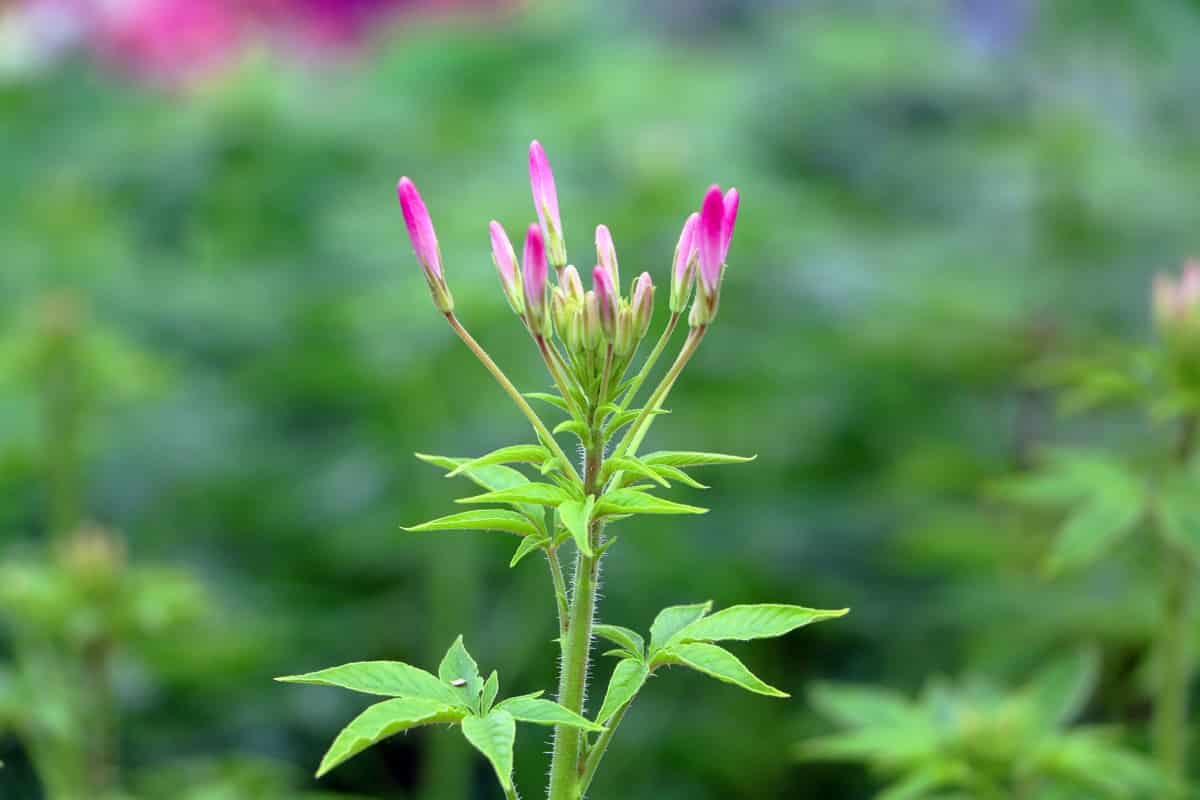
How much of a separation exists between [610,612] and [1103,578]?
1298 mm

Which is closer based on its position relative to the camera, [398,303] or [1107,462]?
[1107,462]

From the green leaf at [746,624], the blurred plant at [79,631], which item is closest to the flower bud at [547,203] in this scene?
the green leaf at [746,624]

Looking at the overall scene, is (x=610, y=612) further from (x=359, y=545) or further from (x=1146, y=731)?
(x=1146, y=731)

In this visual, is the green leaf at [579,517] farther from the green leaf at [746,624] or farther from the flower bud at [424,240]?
the flower bud at [424,240]

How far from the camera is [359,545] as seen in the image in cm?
358

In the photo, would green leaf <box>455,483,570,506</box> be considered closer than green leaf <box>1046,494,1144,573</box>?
Yes

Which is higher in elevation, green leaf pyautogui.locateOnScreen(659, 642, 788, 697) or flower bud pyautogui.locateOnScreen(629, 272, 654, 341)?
flower bud pyautogui.locateOnScreen(629, 272, 654, 341)

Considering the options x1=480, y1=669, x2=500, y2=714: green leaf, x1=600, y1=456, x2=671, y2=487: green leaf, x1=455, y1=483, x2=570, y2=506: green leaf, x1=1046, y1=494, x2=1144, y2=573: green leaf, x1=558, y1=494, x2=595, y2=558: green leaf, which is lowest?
x1=1046, y1=494, x2=1144, y2=573: green leaf

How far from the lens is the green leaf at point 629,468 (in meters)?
1.03

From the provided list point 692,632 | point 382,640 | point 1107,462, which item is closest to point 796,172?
point 382,640

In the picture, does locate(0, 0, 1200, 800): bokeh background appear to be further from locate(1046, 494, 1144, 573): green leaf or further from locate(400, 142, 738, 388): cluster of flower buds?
locate(400, 142, 738, 388): cluster of flower buds

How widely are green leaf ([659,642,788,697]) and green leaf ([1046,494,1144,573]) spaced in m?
0.82

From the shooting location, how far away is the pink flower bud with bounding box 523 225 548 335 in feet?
3.62

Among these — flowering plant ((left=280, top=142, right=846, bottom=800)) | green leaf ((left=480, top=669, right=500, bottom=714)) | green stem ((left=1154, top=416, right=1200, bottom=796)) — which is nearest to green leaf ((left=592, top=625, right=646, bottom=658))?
flowering plant ((left=280, top=142, right=846, bottom=800))
